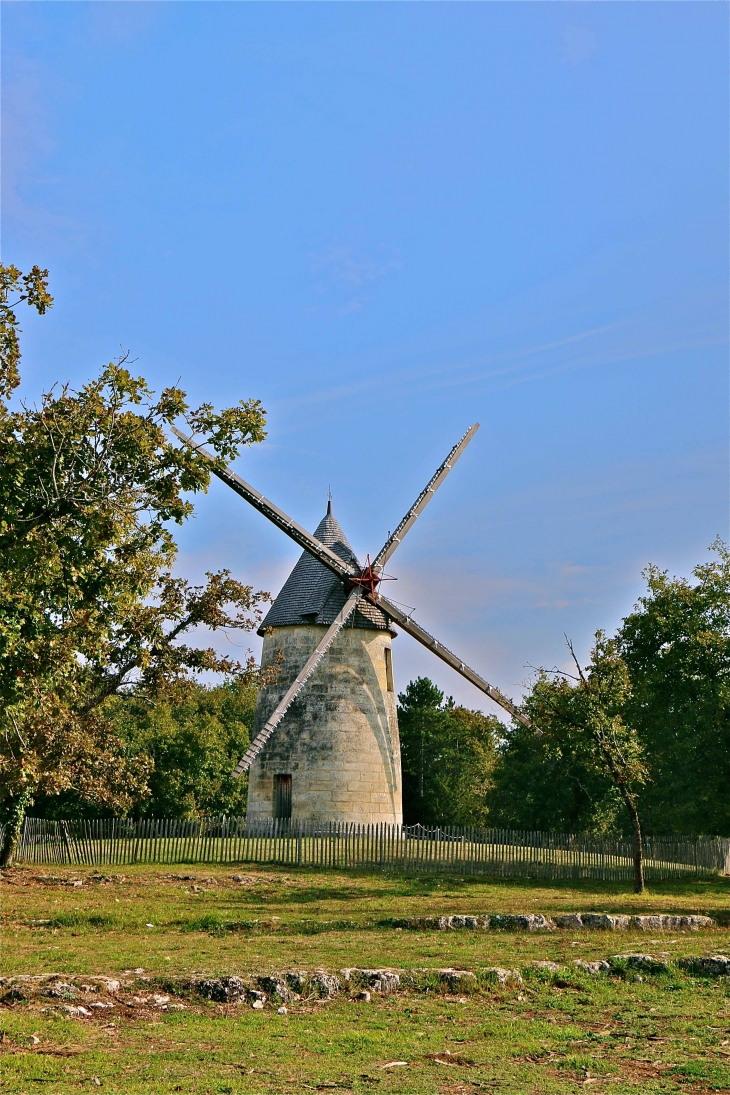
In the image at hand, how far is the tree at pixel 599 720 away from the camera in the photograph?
2581cm

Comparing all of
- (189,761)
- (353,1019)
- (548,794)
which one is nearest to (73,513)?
(353,1019)

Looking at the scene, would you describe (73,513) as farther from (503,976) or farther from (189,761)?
(189,761)

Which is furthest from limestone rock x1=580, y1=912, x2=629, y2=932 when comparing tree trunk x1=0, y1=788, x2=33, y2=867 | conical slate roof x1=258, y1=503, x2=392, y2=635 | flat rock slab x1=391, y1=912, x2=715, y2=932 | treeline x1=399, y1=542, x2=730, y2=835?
conical slate roof x1=258, y1=503, x2=392, y2=635

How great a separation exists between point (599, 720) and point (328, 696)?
33.2 ft

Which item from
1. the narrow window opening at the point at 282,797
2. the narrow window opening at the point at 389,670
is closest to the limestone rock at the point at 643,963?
the narrow window opening at the point at 282,797

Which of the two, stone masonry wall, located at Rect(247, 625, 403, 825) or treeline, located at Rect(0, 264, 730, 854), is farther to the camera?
stone masonry wall, located at Rect(247, 625, 403, 825)

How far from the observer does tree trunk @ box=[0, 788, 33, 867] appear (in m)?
26.5

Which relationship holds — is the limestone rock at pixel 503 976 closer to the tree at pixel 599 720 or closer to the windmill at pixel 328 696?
the tree at pixel 599 720

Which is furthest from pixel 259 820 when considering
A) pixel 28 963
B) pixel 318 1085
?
pixel 318 1085

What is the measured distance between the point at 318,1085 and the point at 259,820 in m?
25.2

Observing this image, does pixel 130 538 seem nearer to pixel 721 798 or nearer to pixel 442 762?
pixel 721 798

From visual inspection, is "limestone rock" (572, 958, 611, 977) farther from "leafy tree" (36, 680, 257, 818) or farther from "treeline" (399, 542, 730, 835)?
"leafy tree" (36, 680, 257, 818)

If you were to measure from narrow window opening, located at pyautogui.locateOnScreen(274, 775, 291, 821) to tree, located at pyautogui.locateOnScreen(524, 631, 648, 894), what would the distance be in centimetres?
943

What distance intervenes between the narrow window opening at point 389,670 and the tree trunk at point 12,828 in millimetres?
12336
